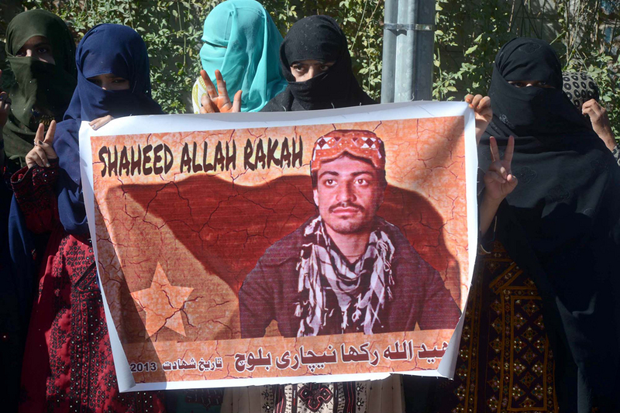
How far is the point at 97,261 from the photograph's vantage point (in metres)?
2.18

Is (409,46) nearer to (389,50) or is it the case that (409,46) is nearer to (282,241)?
(389,50)

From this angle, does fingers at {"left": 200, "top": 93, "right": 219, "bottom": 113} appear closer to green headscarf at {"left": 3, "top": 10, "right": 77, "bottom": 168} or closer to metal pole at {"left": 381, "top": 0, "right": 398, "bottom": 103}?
metal pole at {"left": 381, "top": 0, "right": 398, "bottom": 103}

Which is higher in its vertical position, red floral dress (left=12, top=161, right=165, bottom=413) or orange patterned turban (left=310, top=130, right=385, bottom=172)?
orange patterned turban (left=310, top=130, right=385, bottom=172)

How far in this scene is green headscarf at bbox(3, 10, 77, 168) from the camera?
8.97 feet

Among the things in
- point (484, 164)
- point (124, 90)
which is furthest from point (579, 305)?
point (124, 90)

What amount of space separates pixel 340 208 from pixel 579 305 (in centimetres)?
84

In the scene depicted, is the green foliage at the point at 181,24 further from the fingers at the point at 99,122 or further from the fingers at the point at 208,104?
the fingers at the point at 99,122

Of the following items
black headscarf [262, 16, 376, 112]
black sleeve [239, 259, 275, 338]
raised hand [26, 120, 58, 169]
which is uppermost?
black headscarf [262, 16, 376, 112]

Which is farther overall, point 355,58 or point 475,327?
point 355,58

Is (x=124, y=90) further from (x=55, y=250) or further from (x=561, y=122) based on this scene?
(x=561, y=122)

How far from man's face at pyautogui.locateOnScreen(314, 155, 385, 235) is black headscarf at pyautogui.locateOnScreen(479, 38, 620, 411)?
438 millimetres

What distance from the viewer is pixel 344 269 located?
2176mm

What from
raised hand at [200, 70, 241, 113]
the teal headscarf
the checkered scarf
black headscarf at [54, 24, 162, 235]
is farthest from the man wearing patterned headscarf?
the teal headscarf

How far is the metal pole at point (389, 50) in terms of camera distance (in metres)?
2.49
